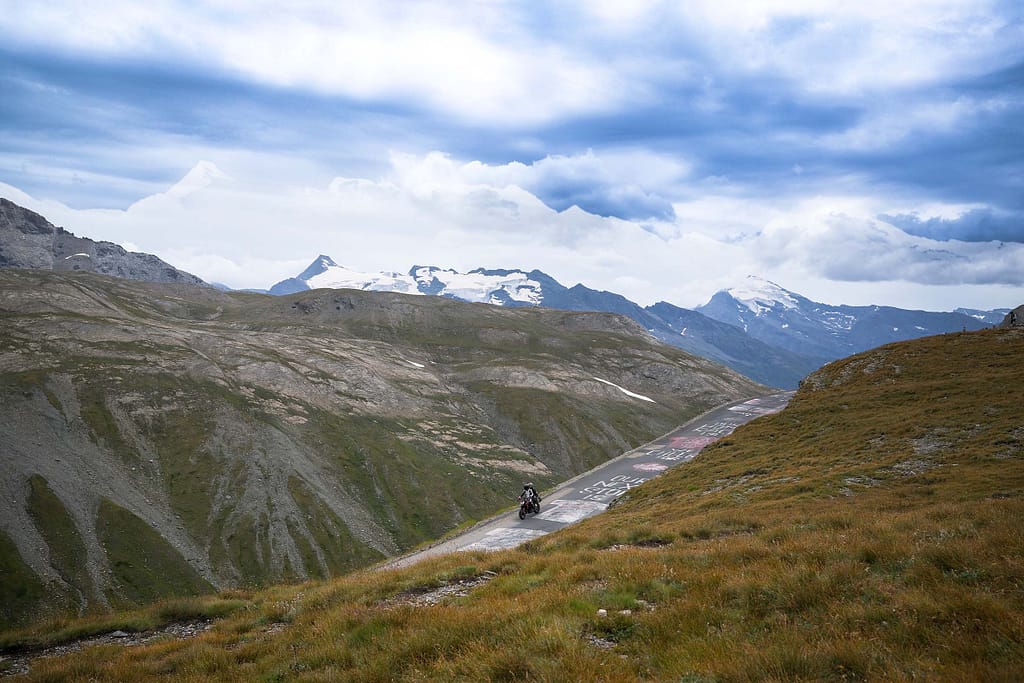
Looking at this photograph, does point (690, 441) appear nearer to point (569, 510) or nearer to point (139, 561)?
point (569, 510)

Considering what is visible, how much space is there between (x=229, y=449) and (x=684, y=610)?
8488cm

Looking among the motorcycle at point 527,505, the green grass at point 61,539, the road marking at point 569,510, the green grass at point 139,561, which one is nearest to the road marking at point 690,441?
the road marking at point 569,510

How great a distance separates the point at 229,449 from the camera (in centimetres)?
7862

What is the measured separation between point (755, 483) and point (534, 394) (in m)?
111

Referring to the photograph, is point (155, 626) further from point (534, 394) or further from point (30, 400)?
point (534, 394)

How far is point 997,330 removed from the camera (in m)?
47.9

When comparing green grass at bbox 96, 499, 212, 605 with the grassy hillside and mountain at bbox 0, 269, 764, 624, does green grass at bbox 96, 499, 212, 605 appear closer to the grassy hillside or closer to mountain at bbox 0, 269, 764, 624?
mountain at bbox 0, 269, 764, 624

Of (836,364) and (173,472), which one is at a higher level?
(836,364)

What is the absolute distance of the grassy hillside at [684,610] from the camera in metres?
6.44

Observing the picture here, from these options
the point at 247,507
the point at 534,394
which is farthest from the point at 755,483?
the point at 534,394

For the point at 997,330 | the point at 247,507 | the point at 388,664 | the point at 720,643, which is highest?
the point at 997,330

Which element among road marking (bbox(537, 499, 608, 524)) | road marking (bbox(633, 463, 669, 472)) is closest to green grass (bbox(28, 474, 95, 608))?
road marking (bbox(537, 499, 608, 524))

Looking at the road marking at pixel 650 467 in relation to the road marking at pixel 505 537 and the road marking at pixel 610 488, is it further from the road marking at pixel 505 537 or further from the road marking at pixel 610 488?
the road marking at pixel 505 537

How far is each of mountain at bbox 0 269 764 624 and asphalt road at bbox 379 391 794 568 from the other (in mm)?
23947
